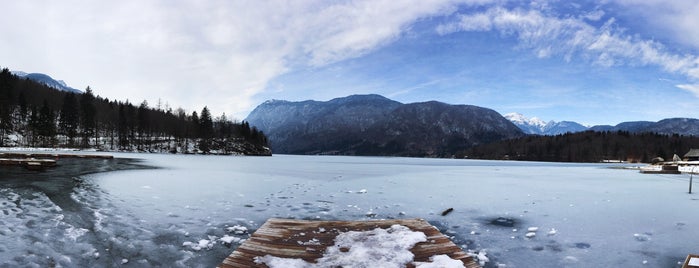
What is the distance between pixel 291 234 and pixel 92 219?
8783mm

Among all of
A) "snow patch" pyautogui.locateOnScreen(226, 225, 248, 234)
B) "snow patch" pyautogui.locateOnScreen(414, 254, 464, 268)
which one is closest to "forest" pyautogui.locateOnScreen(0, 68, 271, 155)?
"snow patch" pyautogui.locateOnScreen(226, 225, 248, 234)

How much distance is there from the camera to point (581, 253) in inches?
438

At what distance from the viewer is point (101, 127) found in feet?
502

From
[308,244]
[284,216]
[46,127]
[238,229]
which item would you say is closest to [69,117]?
[46,127]

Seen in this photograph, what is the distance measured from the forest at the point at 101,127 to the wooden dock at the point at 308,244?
140m

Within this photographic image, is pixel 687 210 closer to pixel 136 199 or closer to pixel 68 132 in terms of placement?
pixel 136 199

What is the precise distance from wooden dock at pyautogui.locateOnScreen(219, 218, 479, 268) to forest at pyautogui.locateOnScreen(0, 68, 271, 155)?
13966 cm

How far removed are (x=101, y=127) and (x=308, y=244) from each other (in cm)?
17899

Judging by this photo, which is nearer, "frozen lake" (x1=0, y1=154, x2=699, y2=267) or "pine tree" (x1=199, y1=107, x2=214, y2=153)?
"frozen lake" (x1=0, y1=154, x2=699, y2=267)

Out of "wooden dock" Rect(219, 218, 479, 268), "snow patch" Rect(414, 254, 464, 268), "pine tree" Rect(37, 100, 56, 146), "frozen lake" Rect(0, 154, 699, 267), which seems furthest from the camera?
"pine tree" Rect(37, 100, 56, 146)

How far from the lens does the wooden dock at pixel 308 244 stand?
934 cm

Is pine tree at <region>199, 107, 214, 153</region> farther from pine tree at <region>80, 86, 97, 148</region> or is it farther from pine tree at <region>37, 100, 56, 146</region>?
pine tree at <region>37, 100, 56, 146</region>

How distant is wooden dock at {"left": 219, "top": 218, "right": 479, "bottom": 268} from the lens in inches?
368

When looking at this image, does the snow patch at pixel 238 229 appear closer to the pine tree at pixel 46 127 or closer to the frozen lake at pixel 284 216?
the frozen lake at pixel 284 216
